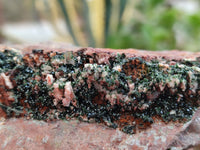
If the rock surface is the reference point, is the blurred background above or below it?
above

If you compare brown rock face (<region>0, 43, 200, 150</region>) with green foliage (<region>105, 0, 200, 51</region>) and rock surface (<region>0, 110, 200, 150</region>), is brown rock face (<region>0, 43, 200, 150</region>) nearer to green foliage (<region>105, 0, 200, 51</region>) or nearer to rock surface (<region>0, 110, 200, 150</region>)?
rock surface (<region>0, 110, 200, 150</region>)

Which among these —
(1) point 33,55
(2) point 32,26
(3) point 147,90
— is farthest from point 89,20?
(2) point 32,26

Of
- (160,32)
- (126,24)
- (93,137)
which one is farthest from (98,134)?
(126,24)

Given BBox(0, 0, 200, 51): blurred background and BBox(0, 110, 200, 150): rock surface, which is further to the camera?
BBox(0, 0, 200, 51): blurred background

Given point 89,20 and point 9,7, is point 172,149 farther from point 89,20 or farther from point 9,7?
point 9,7

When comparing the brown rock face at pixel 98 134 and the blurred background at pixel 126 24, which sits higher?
the blurred background at pixel 126 24

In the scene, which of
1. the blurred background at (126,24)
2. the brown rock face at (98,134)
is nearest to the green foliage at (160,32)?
the blurred background at (126,24)

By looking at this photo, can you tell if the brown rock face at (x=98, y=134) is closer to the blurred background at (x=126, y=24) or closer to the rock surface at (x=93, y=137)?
the rock surface at (x=93, y=137)

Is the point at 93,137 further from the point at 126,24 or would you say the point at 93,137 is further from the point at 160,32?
the point at 126,24

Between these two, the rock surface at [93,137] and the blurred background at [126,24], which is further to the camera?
the blurred background at [126,24]

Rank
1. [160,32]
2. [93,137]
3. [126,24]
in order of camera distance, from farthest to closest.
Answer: [126,24], [160,32], [93,137]

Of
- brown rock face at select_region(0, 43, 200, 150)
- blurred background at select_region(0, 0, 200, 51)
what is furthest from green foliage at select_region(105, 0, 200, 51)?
brown rock face at select_region(0, 43, 200, 150)
